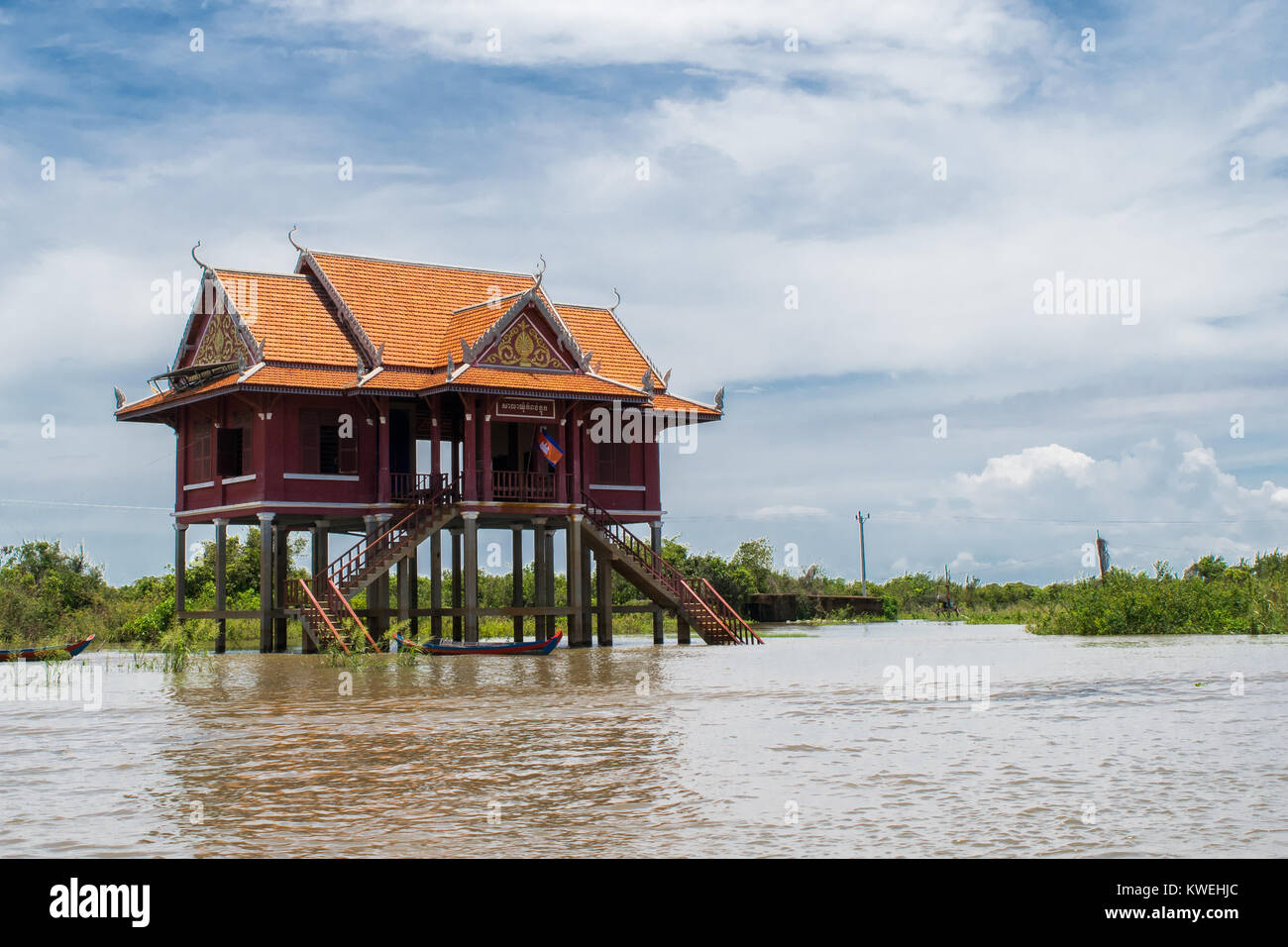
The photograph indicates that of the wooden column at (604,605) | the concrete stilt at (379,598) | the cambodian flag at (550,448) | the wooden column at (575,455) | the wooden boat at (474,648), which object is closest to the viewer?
the wooden boat at (474,648)

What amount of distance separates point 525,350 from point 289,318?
562 centimetres

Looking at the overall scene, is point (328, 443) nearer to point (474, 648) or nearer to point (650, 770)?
point (474, 648)

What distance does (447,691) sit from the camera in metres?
19.8

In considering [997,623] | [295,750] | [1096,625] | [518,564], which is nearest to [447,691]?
[295,750]

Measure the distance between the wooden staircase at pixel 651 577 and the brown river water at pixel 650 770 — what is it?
→ 1243 centimetres

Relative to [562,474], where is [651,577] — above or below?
below

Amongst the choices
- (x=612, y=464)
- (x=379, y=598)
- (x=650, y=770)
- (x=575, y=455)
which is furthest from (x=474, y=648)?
(x=650, y=770)

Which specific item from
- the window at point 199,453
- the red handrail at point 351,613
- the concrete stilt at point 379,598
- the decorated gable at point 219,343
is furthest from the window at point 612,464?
the window at point 199,453

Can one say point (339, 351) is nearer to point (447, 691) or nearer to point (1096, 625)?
point (447, 691)

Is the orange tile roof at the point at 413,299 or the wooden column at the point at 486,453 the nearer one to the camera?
the wooden column at the point at 486,453

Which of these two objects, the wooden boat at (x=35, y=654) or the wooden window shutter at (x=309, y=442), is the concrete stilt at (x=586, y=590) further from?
the wooden boat at (x=35, y=654)

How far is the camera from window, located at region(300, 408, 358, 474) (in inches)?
1265

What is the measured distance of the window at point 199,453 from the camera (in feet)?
112

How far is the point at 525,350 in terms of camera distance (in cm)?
3294
